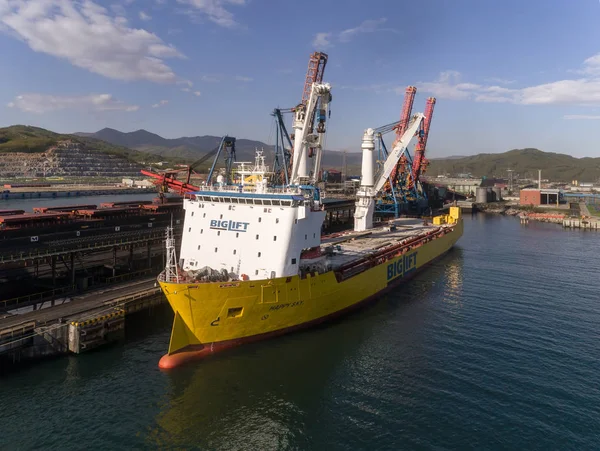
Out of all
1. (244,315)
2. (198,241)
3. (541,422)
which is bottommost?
(541,422)

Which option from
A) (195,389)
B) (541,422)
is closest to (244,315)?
(195,389)

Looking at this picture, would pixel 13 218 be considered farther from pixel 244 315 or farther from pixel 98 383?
pixel 244 315

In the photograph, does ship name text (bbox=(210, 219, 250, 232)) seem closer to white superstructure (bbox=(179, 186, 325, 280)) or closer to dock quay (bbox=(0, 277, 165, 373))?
white superstructure (bbox=(179, 186, 325, 280))

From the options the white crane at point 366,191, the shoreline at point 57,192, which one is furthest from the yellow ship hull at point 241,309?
the shoreline at point 57,192

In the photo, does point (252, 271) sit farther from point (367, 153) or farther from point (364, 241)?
point (367, 153)

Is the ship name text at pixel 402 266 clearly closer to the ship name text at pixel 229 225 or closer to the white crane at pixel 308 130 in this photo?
the white crane at pixel 308 130
